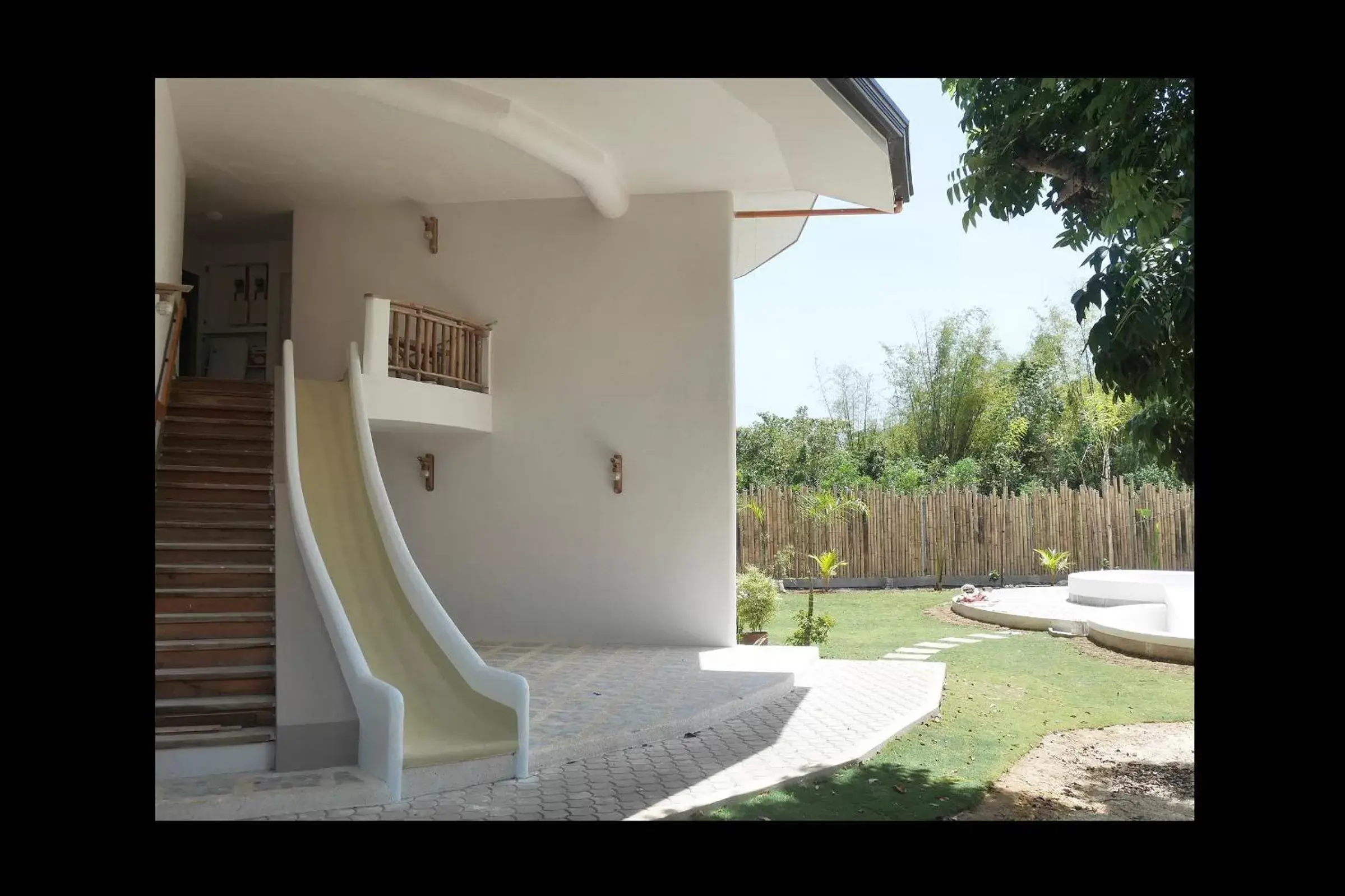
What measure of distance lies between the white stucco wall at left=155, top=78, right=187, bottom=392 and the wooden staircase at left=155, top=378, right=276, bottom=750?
873 millimetres

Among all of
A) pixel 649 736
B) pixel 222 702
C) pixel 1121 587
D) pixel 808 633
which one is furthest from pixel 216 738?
pixel 1121 587

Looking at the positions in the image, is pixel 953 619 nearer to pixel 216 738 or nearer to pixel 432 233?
pixel 432 233

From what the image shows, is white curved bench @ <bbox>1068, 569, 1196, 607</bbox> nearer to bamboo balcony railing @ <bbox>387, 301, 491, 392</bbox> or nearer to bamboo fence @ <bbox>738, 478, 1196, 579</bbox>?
bamboo fence @ <bbox>738, 478, 1196, 579</bbox>

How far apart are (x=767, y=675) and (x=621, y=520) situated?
2.55 m

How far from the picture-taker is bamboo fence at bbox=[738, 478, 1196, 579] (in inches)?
710

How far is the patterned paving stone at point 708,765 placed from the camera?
17.9ft

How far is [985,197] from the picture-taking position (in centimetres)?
671

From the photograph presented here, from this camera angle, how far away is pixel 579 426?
10.7m

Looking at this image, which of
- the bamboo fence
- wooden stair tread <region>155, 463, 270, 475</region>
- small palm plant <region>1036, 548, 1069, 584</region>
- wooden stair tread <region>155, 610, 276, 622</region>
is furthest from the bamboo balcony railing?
small palm plant <region>1036, 548, 1069, 584</region>

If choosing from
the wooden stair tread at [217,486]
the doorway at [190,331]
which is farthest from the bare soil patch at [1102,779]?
the doorway at [190,331]

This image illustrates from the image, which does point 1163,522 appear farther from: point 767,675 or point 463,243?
point 463,243

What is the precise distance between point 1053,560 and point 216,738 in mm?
15105
